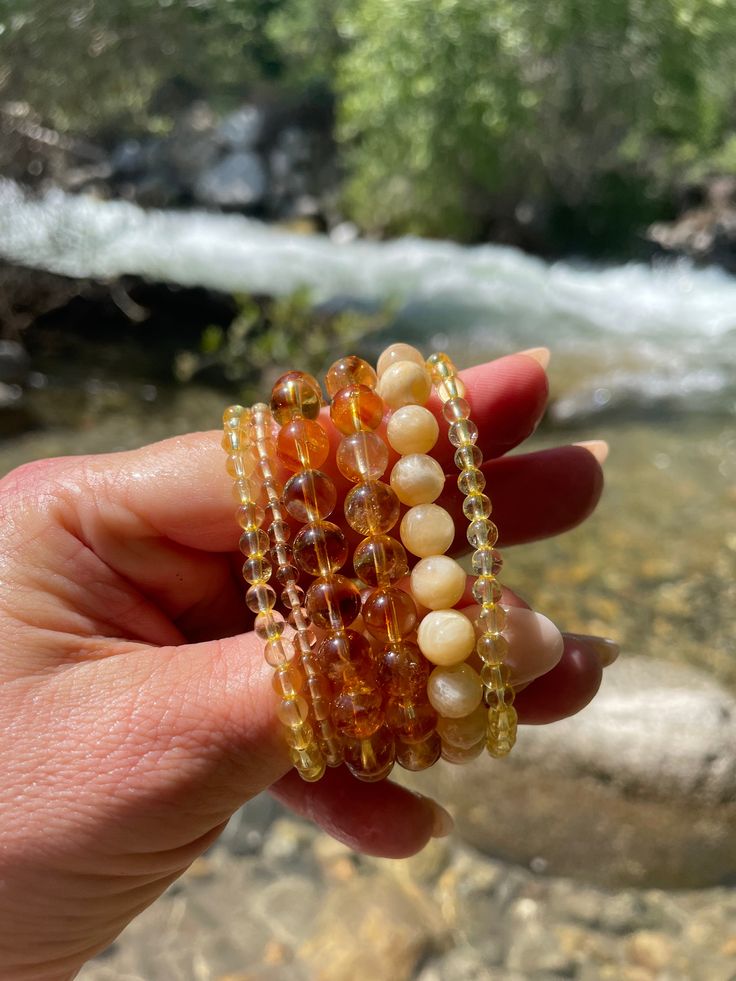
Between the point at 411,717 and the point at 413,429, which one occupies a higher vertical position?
the point at 413,429

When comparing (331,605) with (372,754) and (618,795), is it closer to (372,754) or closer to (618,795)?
(372,754)

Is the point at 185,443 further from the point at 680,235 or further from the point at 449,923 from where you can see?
the point at 680,235

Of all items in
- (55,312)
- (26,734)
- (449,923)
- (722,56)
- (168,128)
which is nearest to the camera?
(26,734)

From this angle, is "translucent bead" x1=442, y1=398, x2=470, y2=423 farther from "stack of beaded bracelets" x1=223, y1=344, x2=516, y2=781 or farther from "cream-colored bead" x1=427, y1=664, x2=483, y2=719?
"cream-colored bead" x1=427, y1=664, x2=483, y2=719

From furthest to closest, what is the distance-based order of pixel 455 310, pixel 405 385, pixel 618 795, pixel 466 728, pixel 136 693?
pixel 455 310
pixel 618 795
pixel 405 385
pixel 466 728
pixel 136 693

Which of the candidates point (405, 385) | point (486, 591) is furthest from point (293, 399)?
point (486, 591)

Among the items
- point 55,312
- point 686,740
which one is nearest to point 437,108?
point 55,312
